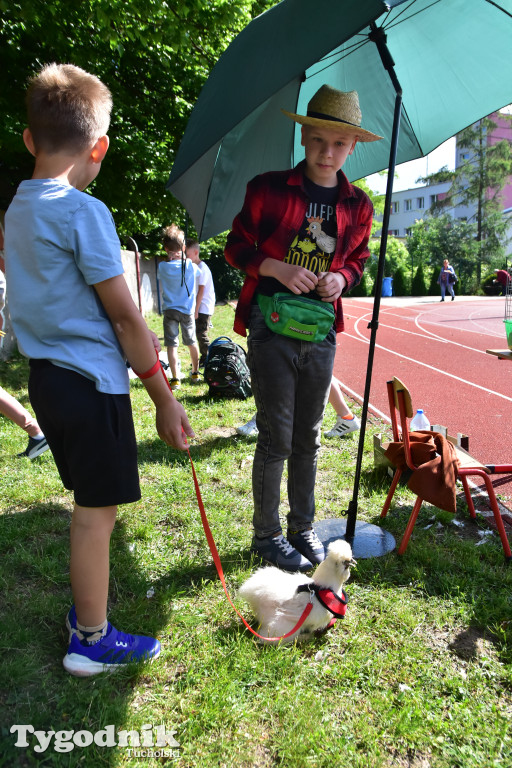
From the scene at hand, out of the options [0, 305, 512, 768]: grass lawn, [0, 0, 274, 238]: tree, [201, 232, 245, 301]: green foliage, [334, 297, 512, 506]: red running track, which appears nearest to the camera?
[0, 305, 512, 768]: grass lawn

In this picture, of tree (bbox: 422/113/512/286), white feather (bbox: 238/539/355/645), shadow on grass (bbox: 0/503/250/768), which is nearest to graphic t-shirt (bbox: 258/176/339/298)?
white feather (bbox: 238/539/355/645)

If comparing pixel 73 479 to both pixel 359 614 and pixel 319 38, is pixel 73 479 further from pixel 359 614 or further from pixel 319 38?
pixel 319 38

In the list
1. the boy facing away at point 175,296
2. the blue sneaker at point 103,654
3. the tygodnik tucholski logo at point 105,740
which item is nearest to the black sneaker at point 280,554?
the blue sneaker at point 103,654

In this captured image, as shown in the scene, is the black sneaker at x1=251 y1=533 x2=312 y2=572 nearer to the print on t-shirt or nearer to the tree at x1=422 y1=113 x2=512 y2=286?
the print on t-shirt

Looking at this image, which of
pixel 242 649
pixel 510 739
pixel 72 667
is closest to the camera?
pixel 510 739

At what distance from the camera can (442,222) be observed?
4903 cm

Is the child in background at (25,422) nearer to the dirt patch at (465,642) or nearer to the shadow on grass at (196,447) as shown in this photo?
the shadow on grass at (196,447)

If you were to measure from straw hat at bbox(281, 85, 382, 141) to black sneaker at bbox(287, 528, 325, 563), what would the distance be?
208 cm

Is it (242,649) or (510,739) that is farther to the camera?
(242,649)

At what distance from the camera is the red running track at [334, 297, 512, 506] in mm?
5638

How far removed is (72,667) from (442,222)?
53.3m

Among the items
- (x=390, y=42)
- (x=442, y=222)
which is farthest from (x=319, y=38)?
(x=442, y=222)

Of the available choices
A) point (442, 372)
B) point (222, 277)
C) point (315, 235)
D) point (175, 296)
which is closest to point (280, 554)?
point (315, 235)

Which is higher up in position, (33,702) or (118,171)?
(118,171)
